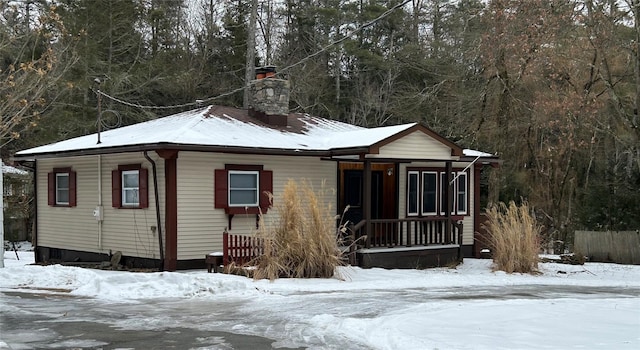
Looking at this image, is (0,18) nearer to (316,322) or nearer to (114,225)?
(114,225)

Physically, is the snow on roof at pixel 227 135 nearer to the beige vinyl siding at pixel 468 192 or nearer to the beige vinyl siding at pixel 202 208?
the beige vinyl siding at pixel 202 208

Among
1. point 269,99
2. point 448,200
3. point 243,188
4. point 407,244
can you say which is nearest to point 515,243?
point 448,200

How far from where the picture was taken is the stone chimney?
60.2 ft

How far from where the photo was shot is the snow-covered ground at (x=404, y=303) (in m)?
7.96

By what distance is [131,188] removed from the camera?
1568 centimetres

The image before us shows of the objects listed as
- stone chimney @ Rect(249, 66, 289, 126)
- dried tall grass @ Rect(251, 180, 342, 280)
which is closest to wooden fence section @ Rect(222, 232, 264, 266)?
dried tall grass @ Rect(251, 180, 342, 280)

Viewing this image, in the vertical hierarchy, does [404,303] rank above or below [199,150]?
below

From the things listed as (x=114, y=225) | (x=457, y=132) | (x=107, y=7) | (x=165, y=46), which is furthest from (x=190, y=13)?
(x=114, y=225)

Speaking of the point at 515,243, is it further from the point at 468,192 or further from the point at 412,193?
the point at 468,192

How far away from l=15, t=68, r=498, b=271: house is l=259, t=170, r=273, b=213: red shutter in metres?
0.02

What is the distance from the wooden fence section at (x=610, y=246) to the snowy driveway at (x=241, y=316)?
7415 mm

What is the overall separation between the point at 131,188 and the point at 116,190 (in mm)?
460

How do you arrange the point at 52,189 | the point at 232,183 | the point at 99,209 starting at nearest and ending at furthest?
the point at 232,183 < the point at 99,209 < the point at 52,189

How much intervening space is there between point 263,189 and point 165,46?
18925 millimetres
